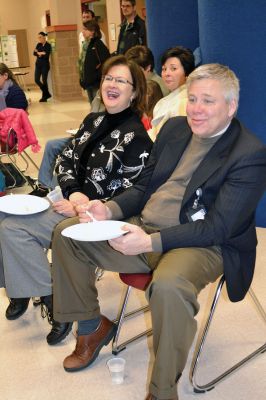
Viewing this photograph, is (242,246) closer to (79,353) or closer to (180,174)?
(180,174)

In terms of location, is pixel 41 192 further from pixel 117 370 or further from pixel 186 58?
pixel 117 370

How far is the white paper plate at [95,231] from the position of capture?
183 cm

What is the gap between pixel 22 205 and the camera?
2438mm

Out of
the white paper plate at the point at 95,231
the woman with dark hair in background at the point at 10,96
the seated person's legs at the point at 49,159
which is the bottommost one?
the seated person's legs at the point at 49,159

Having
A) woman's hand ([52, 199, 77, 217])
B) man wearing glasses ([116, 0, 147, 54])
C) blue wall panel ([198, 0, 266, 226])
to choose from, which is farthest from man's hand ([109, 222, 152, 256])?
man wearing glasses ([116, 0, 147, 54])

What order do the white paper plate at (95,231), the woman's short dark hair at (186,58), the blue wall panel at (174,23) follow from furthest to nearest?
the blue wall panel at (174,23), the woman's short dark hair at (186,58), the white paper plate at (95,231)

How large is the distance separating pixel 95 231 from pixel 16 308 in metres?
1.04

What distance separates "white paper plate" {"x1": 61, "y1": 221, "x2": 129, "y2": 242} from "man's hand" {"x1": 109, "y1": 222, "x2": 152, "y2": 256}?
1.1 inches

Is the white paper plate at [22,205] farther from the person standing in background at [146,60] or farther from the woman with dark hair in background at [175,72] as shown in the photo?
the person standing in background at [146,60]

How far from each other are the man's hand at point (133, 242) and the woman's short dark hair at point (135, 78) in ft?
2.90

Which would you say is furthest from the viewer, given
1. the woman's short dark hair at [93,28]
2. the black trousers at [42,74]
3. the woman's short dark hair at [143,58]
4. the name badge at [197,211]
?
the black trousers at [42,74]

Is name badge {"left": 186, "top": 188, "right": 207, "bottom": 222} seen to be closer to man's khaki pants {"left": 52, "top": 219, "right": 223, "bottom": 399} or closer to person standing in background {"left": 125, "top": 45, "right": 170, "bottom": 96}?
man's khaki pants {"left": 52, "top": 219, "right": 223, "bottom": 399}

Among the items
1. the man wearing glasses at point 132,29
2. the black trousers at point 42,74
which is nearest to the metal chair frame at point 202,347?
the man wearing glasses at point 132,29

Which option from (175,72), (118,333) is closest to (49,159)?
(175,72)
